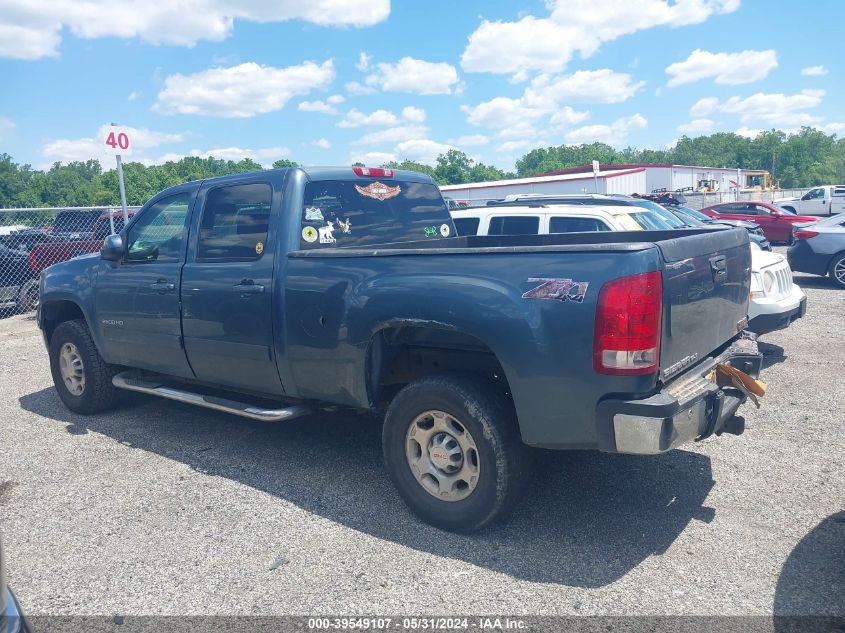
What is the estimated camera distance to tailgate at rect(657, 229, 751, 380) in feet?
11.0

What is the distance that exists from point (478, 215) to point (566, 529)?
5497 millimetres

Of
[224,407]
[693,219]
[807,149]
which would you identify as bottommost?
[224,407]

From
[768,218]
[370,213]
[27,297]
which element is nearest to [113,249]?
[370,213]

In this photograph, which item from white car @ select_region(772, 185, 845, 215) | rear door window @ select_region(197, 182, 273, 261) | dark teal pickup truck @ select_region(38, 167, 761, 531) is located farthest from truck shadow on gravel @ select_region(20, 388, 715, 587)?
white car @ select_region(772, 185, 845, 215)

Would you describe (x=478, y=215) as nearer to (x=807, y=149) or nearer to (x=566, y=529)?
(x=566, y=529)

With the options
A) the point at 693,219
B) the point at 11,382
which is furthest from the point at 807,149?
the point at 11,382

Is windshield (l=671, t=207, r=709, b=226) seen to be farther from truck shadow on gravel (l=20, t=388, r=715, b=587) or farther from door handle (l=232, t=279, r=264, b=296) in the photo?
door handle (l=232, t=279, r=264, b=296)

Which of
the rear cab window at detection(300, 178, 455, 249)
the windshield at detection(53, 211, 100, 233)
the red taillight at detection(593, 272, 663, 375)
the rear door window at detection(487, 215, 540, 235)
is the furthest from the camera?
the windshield at detection(53, 211, 100, 233)

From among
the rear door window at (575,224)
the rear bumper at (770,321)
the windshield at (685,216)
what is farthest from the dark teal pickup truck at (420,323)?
the windshield at (685,216)

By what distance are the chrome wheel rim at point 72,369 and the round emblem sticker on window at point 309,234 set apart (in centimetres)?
281

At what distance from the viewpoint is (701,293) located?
367 centimetres

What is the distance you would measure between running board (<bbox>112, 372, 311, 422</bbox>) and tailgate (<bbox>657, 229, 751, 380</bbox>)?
2381 mm

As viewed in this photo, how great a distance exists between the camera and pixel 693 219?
1261 centimetres

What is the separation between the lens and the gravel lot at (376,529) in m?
3.29
